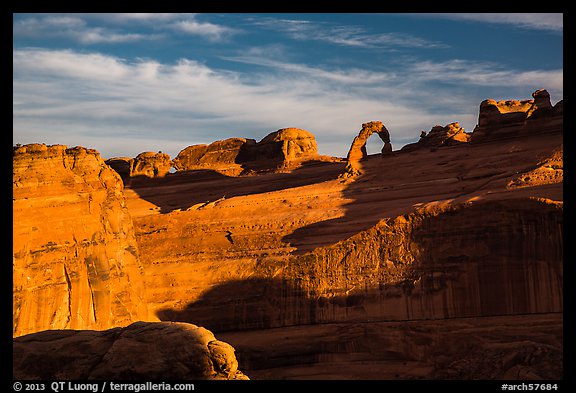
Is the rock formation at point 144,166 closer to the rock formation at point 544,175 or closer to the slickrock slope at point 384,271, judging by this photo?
the slickrock slope at point 384,271

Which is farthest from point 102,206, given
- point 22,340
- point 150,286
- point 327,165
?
point 327,165

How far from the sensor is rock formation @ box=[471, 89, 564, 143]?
45.4 metres

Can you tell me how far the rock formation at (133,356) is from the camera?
17391mm

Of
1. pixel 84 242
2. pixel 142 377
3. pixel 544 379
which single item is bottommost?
pixel 544 379

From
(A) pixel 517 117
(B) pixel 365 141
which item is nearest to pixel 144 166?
(B) pixel 365 141

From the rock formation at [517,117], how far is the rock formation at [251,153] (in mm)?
18283

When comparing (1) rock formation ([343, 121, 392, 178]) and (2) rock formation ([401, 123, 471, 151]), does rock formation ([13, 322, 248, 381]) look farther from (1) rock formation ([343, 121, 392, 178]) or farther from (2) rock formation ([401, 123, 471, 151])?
(2) rock formation ([401, 123, 471, 151])

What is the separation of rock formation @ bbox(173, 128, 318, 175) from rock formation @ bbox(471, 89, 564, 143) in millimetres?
18283

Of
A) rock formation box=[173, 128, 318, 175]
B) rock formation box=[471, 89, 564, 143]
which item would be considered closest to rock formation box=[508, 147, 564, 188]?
rock formation box=[471, 89, 564, 143]

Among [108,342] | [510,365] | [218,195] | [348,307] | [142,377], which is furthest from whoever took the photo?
[218,195]

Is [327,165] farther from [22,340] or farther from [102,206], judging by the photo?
[22,340]

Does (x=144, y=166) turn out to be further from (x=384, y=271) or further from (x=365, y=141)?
(x=384, y=271)

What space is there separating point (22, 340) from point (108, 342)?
1.97 metres

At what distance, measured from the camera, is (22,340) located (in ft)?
61.8
